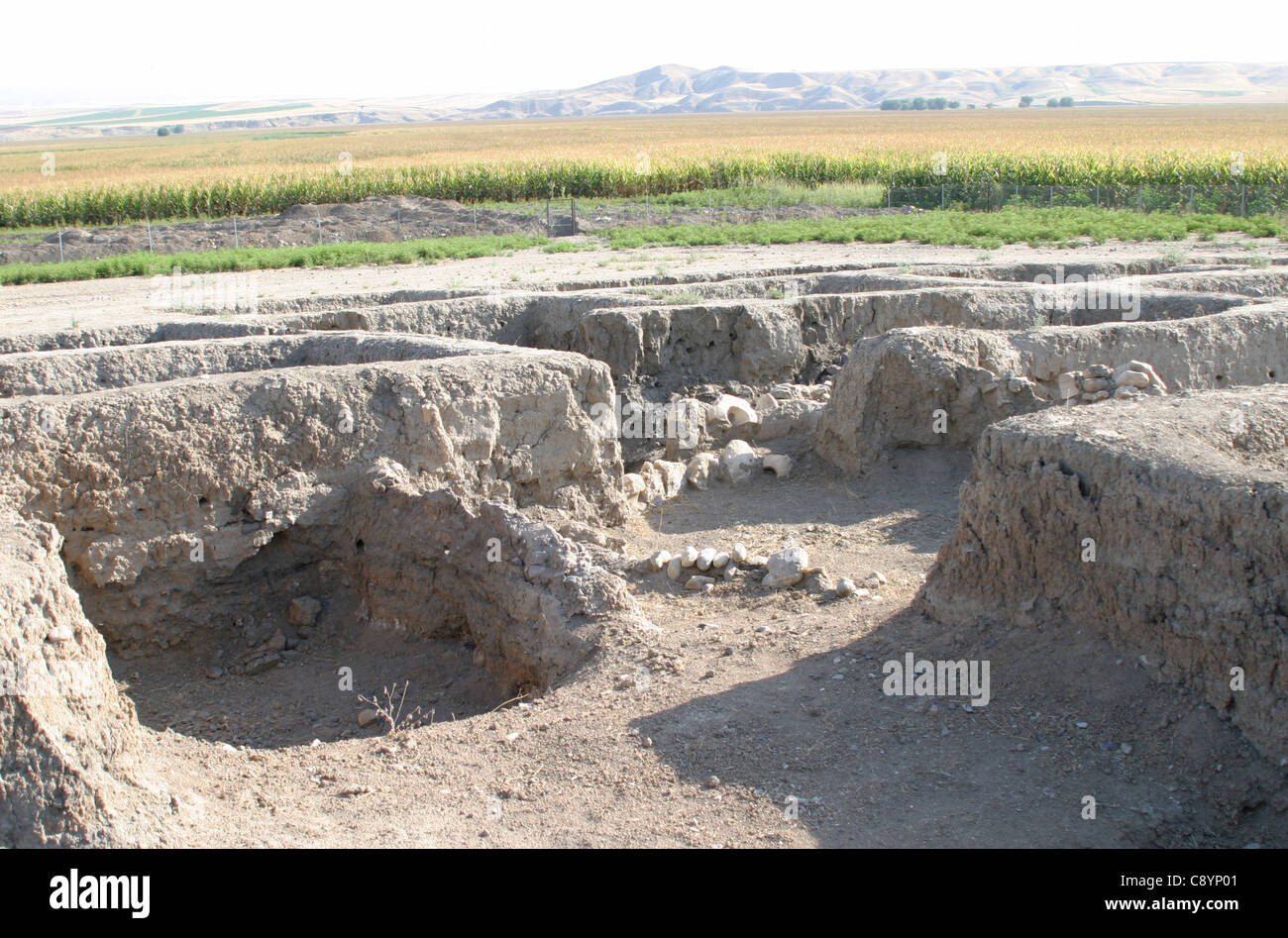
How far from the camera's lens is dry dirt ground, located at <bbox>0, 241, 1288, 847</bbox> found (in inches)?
195

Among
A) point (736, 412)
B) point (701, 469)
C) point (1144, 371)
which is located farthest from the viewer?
point (736, 412)

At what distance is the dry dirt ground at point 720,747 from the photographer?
195 inches

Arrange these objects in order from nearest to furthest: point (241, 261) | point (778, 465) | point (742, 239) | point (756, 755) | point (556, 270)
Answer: point (756, 755) → point (778, 465) → point (556, 270) → point (241, 261) → point (742, 239)

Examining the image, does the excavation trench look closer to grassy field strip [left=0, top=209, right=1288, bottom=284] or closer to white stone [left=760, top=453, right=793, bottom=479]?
white stone [left=760, top=453, right=793, bottom=479]

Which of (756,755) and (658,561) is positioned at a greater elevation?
(658,561)

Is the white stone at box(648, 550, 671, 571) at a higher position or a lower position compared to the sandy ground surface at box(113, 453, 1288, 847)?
higher

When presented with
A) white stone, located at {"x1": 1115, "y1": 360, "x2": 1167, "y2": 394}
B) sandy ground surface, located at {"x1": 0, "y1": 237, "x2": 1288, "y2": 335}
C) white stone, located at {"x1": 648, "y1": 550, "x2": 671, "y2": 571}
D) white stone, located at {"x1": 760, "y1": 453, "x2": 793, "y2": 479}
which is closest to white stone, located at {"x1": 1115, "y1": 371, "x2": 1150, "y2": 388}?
white stone, located at {"x1": 1115, "y1": 360, "x2": 1167, "y2": 394}

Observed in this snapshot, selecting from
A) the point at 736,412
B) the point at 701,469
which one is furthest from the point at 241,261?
the point at 701,469

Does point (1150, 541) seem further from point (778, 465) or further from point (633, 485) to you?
point (778, 465)

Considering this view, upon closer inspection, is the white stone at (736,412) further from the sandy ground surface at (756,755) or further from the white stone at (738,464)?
the sandy ground surface at (756,755)

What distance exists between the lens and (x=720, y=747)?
5594 millimetres

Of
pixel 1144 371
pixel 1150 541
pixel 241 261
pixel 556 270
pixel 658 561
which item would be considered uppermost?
pixel 241 261

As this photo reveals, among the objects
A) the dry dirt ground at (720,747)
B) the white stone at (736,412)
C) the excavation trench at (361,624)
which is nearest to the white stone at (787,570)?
the dry dirt ground at (720,747)

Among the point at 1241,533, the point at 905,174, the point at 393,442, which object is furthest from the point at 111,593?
the point at 905,174
